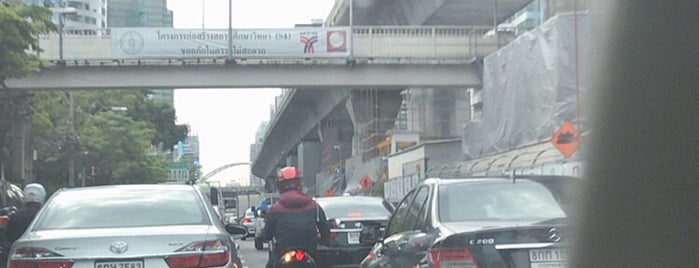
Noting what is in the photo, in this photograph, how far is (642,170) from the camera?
17.4 feet

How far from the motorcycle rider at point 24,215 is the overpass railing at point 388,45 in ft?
88.1

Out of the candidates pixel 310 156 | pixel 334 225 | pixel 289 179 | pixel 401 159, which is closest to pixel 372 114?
pixel 401 159

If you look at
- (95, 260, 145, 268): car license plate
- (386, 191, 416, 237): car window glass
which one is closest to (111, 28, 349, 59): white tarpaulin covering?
(386, 191, 416, 237): car window glass

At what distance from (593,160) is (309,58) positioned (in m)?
34.5

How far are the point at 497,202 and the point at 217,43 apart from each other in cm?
3233

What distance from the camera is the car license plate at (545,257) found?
24.7 feet

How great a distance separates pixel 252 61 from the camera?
39656 millimetres

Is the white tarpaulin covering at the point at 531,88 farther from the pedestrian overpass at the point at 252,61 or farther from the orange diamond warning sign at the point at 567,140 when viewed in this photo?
the orange diamond warning sign at the point at 567,140

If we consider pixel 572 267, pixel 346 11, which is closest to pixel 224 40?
pixel 346 11

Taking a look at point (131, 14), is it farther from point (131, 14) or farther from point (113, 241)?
point (113, 241)

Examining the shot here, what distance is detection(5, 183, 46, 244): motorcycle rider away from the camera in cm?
1223

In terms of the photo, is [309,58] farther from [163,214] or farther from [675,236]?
[675,236]

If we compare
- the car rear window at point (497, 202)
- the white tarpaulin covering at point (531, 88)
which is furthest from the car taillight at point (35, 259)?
the white tarpaulin covering at point (531, 88)

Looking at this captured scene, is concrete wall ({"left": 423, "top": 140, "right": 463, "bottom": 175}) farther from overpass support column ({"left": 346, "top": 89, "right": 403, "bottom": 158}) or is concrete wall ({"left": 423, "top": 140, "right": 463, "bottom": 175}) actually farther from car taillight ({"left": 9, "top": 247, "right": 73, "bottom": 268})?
car taillight ({"left": 9, "top": 247, "right": 73, "bottom": 268})
